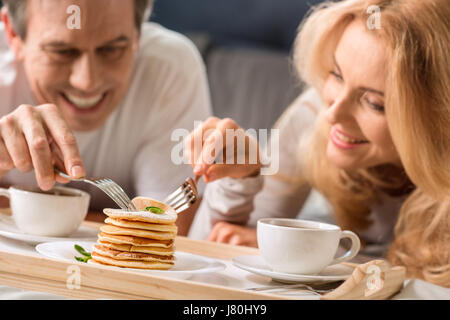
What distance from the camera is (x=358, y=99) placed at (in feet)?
3.31

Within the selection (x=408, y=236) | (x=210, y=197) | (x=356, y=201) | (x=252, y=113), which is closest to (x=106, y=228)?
(x=210, y=197)

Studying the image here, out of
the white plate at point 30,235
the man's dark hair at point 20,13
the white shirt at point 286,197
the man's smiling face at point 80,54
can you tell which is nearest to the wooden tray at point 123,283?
the white plate at point 30,235

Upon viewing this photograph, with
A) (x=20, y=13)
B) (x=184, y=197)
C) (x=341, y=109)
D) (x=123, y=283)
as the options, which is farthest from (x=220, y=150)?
(x=20, y=13)

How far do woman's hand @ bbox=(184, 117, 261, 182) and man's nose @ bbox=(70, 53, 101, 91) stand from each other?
1.21 ft

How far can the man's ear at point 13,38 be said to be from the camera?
1.31m

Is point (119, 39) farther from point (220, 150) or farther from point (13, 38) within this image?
point (220, 150)

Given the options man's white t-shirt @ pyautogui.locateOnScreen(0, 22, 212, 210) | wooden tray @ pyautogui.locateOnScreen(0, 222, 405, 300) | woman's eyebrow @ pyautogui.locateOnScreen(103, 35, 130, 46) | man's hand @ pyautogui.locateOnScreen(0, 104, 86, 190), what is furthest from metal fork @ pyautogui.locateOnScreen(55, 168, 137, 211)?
man's white t-shirt @ pyautogui.locateOnScreen(0, 22, 212, 210)

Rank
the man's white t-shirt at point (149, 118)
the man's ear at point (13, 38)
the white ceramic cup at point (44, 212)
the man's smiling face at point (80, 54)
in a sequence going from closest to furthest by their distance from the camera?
the white ceramic cup at point (44, 212)
the man's smiling face at point (80, 54)
the man's ear at point (13, 38)
the man's white t-shirt at point (149, 118)

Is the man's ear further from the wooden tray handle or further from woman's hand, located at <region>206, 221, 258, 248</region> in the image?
the wooden tray handle

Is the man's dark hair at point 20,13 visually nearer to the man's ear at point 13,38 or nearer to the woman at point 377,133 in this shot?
the man's ear at point 13,38

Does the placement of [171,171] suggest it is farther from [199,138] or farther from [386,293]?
[386,293]

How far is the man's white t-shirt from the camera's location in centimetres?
157

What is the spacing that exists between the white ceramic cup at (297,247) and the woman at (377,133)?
18cm
